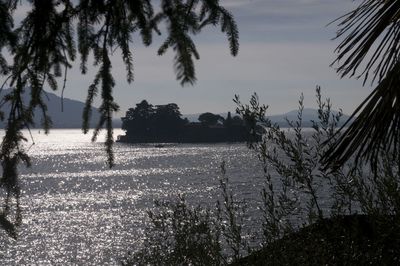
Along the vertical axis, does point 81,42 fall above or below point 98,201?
above

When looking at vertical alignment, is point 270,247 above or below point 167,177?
above

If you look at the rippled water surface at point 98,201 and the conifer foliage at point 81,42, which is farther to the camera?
the rippled water surface at point 98,201

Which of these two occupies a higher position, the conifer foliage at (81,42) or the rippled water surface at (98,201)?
the conifer foliage at (81,42)

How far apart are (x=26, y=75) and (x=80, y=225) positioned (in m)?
77.9

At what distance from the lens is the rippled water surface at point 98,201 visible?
62.9 m

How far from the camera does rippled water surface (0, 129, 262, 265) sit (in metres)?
62.9

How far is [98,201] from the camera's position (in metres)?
102

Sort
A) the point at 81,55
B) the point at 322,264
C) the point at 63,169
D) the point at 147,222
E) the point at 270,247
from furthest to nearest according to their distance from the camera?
the point at 63,169 < the point at 147,222 < the point at 270,247 < the point at 322,264 < the point at 81,55

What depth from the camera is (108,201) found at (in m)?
102

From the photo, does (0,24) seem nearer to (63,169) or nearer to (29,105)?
(29,105)

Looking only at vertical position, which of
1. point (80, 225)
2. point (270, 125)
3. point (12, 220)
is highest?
point (270, 125)

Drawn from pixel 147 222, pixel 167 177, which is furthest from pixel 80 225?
pixel 167 177

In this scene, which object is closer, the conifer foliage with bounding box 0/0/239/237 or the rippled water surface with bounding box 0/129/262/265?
the conifer foliage with bounding box 0/0/239/237

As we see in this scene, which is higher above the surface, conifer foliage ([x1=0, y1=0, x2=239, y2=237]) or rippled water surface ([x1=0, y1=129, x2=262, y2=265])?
conifer foliage ([x1=0, y1=0, x2=239, y2=237])
